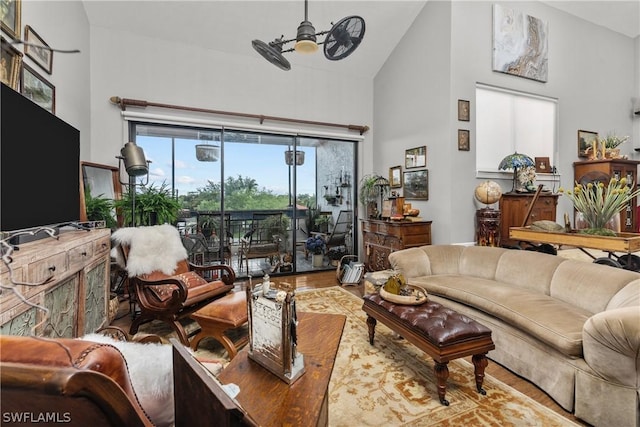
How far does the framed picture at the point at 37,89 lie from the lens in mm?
2275

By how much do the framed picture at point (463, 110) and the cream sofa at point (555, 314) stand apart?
6.01 ft

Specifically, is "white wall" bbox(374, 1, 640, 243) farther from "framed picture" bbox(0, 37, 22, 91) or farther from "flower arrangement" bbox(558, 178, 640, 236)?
"framed picture" bbox(0, 37, 22, 91)

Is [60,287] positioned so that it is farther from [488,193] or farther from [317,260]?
[488,193]

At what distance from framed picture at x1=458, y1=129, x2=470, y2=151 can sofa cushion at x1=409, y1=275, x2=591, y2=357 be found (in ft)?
6.15

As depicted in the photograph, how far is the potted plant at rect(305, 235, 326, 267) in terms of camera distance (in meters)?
5.05

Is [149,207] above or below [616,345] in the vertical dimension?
above

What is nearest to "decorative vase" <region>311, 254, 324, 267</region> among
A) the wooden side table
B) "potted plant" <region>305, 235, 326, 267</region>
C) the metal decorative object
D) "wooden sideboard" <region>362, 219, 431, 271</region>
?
"potted plant" <region>305, 235, 326, 267</region>

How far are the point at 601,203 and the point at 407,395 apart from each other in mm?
2486

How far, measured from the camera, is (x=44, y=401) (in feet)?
1.51

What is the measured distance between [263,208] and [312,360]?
3.60 meters

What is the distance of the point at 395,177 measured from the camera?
4906 mm

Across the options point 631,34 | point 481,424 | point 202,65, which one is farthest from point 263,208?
point 631,34

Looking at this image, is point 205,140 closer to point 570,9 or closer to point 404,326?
point 404,326

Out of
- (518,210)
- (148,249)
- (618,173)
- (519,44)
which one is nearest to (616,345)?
(518,210)
